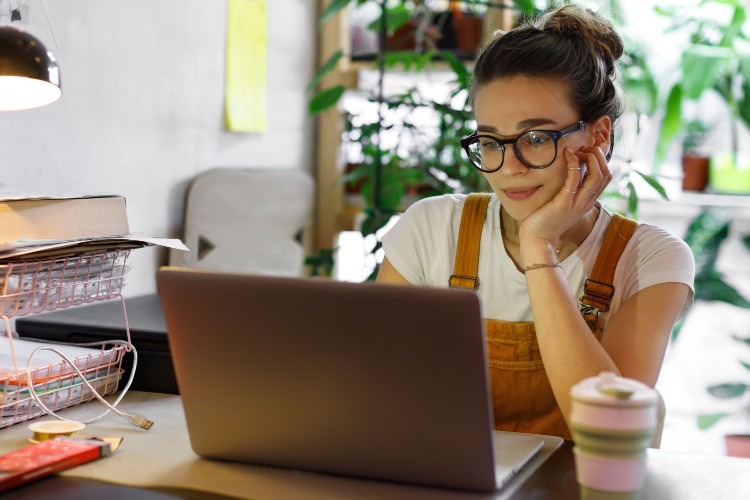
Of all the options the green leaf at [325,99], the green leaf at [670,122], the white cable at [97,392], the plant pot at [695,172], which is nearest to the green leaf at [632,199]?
the green leaf at [670,122]

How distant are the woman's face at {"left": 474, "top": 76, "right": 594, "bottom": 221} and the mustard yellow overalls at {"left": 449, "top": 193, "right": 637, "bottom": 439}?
14cm

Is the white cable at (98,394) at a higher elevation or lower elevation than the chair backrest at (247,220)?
lower

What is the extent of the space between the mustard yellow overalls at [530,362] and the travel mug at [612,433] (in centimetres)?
64

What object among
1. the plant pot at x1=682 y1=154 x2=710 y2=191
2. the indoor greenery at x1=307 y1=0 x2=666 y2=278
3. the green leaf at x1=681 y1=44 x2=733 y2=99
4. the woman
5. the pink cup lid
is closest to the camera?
the pink cup lid

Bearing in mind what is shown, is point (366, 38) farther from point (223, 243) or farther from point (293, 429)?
point (293, 429)

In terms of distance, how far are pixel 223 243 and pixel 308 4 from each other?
33.5 inches

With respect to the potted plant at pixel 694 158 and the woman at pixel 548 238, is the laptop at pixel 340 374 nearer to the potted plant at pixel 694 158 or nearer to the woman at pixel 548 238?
the woman at pixel 548 238

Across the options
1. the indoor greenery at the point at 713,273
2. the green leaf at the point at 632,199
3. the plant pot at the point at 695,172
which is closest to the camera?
the green leaf at the point at 632,199

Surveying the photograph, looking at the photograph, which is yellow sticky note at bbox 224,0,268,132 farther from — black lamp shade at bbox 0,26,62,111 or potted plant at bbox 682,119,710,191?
potted plant at bbox 682,119,710,191

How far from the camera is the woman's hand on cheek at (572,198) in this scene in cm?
136

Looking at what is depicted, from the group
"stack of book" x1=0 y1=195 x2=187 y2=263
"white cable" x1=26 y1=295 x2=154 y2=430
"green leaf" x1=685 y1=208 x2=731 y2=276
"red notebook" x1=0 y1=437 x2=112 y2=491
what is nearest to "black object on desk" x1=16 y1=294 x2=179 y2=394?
"white cable" x1=26 y1=295 x2=154 y2=430

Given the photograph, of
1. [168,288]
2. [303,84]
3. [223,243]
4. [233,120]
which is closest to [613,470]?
[168,288]

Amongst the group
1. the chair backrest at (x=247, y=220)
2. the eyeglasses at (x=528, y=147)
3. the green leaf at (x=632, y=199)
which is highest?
the eyeglasses at (x=528, y=147)

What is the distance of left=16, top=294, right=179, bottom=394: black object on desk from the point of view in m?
1.36
